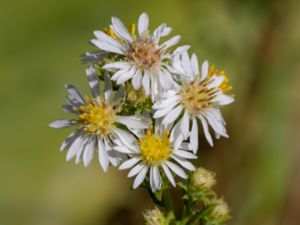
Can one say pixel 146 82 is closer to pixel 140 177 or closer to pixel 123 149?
pixel 123 149

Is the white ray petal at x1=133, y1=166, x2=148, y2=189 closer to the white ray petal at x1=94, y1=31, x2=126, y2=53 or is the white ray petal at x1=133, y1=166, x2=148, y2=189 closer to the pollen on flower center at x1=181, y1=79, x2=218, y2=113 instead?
the pollen on flower center at x1=181, y1=79, x2=218, y2=113

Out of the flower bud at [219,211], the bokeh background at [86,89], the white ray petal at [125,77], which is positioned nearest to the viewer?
the white ray petal at [125,77]

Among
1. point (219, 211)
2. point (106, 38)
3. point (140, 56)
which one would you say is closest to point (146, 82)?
point (140, 56)

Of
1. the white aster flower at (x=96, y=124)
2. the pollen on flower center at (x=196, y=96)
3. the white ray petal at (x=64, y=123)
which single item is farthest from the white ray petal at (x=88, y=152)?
the pollen on flower center at (x=196, y=96)

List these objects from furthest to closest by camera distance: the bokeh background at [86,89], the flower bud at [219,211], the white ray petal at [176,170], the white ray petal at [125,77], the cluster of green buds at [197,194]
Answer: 1. the bokeh background at [86,89]
2. the flower bud at [219,211]
3. the cluster of green buds at [197,194]
4. the white ray petal at [176,170]
5. the white ray petal at [125,77]

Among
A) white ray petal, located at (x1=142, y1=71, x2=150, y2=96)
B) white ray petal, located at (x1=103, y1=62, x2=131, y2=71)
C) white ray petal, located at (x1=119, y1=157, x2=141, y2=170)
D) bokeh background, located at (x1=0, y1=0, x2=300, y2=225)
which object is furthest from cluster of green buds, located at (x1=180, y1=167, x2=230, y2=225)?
bokeh background, located at (x1=0, y1=0, x2=300, y2=225)

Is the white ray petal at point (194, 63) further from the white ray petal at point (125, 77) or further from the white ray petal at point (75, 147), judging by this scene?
the white ray petal at point (75, 147)
